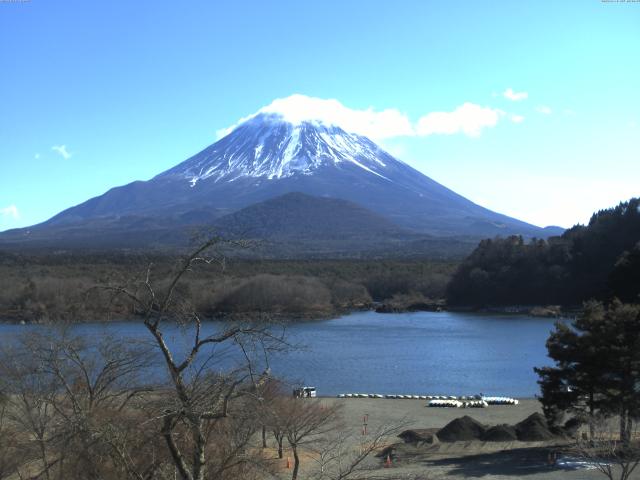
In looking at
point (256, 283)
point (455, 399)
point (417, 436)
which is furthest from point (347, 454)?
point (256, 283)

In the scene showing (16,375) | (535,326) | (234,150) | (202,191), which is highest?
(234,150)

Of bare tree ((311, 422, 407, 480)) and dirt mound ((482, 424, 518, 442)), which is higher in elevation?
bare tree ((311, 422, 407, 480))

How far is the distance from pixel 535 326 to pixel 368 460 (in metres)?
25.8

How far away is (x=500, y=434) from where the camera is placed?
1438cm

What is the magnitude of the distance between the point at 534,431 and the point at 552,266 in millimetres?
35084

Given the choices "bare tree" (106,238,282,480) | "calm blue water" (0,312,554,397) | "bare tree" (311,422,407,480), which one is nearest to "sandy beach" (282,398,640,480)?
"bare tree" (311,422,407,480)

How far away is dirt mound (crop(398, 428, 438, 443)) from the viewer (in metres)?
14.3

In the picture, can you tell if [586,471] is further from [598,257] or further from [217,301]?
[598,257]

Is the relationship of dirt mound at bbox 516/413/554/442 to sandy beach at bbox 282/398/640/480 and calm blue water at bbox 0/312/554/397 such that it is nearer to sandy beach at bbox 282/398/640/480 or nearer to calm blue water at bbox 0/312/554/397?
sandy beach at bbox 282/398/640/480

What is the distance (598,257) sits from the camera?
47.0 meters

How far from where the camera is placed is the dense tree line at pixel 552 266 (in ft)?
153

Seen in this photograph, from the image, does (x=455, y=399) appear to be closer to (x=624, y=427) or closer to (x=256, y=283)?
(x=624, y=427)

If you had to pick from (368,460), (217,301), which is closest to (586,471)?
(368,460)

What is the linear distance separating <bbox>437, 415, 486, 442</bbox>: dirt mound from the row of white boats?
377 cm
